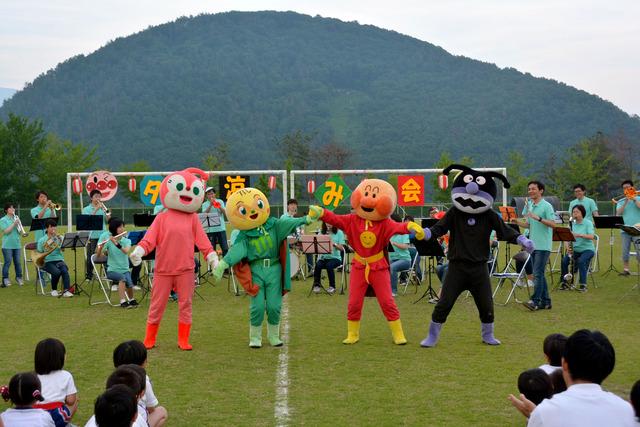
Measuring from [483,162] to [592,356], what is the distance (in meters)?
108

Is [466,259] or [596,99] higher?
[596,99]

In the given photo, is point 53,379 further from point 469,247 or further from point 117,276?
point 117,276

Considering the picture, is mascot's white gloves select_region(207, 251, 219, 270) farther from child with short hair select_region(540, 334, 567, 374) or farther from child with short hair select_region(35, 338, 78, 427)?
child with short hair select_region(540, 334, 567, 374)

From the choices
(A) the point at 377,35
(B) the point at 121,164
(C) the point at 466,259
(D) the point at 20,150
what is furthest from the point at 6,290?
(A) the point at 377,35

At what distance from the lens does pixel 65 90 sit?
146 metres

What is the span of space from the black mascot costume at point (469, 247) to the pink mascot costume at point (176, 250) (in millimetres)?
2999

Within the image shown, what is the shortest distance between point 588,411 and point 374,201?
21.3 ft

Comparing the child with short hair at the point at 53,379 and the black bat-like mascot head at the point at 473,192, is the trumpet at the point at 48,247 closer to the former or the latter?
the black bat-like mascot head at the point at 473,192

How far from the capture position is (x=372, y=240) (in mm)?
10289

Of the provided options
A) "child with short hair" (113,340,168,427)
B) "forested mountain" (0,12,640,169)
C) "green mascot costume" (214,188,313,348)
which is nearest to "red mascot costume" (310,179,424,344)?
"green mascot costume" (214,188,313,348)

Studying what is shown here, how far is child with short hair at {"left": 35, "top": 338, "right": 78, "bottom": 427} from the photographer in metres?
5.95

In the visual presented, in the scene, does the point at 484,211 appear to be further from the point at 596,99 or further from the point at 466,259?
the point at 596,99

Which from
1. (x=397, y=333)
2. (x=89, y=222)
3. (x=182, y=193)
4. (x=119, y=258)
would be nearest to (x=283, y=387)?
(x=397, y=333)

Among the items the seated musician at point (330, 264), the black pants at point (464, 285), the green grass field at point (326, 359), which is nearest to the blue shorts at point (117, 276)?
the green grass field at point (326, 359)
